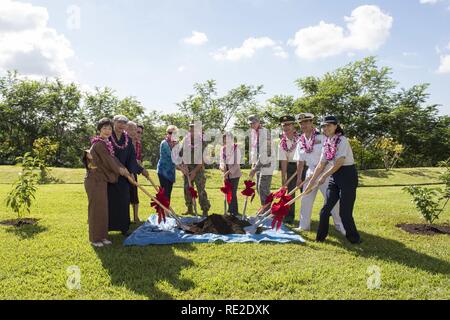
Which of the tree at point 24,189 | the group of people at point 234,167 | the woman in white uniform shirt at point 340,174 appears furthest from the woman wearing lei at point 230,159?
the tree at point 24,189

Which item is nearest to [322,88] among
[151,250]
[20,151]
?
[20,151]

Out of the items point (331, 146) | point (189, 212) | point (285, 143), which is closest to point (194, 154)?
point (189, 212)

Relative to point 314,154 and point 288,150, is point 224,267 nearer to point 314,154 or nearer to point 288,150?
point 314,154

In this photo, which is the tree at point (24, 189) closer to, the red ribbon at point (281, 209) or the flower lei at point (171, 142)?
the flower lei at point (171, 142)

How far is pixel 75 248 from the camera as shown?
5461mm

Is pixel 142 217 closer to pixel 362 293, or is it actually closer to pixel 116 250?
pixel 116 250

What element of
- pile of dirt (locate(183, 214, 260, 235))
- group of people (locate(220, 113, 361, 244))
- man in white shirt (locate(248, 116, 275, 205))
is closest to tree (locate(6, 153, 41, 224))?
pile of dirt (locate(183, 214, 260, 235))

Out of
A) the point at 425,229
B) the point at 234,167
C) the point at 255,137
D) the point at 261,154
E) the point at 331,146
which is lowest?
the point at 425,229

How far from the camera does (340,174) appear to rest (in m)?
5.76

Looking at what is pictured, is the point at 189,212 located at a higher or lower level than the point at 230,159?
lower

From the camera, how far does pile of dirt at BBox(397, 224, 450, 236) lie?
22.1 ft

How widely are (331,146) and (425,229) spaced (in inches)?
114
